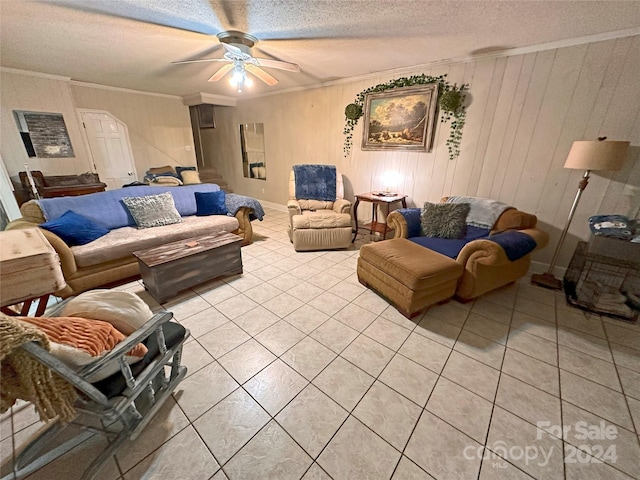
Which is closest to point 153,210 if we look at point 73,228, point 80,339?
point 73,228

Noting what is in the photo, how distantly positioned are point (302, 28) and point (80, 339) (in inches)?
102

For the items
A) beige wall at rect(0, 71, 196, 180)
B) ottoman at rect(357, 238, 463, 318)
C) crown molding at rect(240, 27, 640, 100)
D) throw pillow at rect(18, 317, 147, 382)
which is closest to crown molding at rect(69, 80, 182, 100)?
beige wall at rect(0, 71, 196, 180)

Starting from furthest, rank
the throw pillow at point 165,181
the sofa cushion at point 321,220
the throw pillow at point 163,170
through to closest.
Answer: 1. the throw pillow at point 163,170
2. the throw pillow at point 165,181
3. the sofa cushion at point 321,220

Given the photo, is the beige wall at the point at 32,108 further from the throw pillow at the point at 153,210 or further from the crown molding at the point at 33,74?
the throw pillow at the point at 153,210

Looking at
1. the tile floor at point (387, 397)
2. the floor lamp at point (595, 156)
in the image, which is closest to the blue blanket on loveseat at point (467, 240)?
the tile floor at point (387, 397)

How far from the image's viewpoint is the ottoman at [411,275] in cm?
195

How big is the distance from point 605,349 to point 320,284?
7.32 feet

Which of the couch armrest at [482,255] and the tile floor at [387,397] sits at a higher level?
the couch armrest at [482,255]

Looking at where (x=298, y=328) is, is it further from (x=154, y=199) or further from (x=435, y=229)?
(x=154, y=199)

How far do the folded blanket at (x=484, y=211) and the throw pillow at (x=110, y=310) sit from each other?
9.83 ft

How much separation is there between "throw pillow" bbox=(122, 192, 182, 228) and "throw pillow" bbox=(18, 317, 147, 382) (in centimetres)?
224

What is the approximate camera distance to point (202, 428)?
4.20 feet

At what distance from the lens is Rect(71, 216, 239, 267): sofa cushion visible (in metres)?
2.27

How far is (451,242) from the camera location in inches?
98.6
